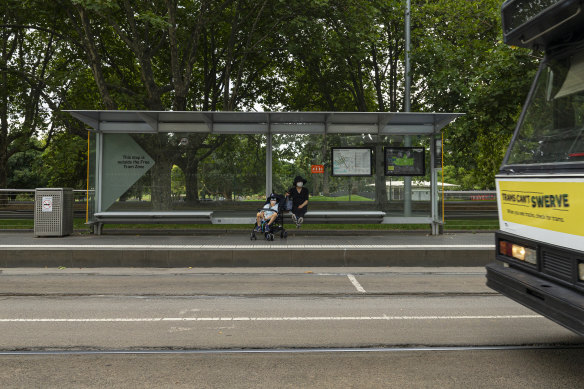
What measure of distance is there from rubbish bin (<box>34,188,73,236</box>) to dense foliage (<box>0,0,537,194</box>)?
7.60 ft

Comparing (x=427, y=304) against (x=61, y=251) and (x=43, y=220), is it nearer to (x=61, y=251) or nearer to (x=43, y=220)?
(x=61, y=251)

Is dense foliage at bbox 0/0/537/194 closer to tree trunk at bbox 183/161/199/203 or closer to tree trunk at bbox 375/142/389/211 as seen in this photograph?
tree trunk at bbox 183/161/199/203

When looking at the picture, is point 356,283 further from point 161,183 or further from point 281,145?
point 161,183

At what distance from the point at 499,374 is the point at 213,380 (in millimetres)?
2073

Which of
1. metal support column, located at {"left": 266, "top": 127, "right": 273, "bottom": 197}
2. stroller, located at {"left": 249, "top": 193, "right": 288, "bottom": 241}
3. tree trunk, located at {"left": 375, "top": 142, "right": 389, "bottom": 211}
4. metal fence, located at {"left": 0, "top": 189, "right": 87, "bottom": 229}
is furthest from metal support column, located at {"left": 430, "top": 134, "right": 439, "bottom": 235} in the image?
metal fence, located at {"left": 0, "top": 189, "right": 87, "bottom": 229}

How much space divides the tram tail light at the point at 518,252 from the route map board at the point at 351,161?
7968mm

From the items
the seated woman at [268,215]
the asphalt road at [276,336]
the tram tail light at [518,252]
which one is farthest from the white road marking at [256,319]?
the seated woman at [268,215]

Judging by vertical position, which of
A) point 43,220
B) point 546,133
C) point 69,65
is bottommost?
point 43,220

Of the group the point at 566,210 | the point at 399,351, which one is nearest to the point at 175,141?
the point at 399,351

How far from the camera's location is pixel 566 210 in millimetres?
3361

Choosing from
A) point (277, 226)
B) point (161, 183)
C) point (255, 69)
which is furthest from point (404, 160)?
point (255, 69)

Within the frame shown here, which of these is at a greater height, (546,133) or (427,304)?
(546,133)

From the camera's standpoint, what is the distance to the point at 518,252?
160 inches

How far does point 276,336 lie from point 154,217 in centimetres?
816
